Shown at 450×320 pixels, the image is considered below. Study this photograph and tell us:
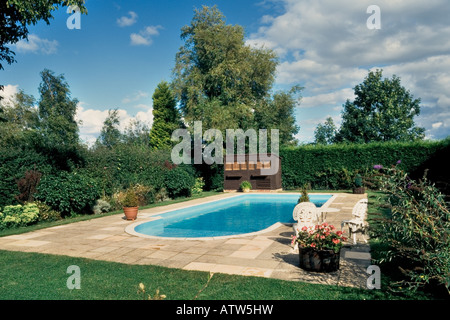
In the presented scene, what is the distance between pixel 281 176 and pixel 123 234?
1478cm

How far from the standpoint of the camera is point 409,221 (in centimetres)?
336

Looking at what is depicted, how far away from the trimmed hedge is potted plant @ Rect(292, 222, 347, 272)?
14.3 meters

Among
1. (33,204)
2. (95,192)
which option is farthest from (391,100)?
(33,204)

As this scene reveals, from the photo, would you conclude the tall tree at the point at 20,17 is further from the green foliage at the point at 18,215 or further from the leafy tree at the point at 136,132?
the leafy tree at the point at 136,132

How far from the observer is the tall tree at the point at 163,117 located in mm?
27031

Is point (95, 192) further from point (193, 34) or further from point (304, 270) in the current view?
point (193, 34)

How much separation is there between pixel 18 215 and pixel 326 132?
3210cm

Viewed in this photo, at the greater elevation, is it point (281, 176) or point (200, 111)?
point (200, 111)

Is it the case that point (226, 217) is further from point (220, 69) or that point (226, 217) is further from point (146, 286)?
point (220, 69)

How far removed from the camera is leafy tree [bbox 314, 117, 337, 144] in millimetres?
33588

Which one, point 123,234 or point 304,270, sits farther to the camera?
point 123,234

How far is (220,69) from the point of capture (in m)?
23.8

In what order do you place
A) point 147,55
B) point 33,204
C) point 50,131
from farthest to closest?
1. point 50,131
2. point 147,55
3. point 33,204

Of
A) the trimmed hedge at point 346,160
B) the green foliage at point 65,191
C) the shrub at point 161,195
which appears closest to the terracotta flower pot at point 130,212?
the green foliage at point 65,191
